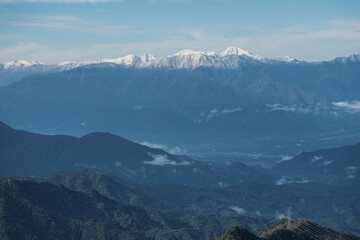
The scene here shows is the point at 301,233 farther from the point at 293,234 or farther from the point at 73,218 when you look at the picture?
the point at 73,218

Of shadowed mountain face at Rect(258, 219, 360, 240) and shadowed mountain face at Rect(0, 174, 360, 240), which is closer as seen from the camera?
shadowed mountain face at Rect(258, 219, 360, 240)

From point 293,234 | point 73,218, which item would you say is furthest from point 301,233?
point 73,218

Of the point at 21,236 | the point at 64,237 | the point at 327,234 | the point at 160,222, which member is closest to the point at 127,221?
the point at 160,222

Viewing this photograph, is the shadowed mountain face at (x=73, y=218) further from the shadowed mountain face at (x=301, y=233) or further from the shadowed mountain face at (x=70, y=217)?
the shadowed mountain face at (x=301, y=233)

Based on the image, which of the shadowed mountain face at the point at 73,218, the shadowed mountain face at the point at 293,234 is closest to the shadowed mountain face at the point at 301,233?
the shadowed mountain face at the point at 293,234

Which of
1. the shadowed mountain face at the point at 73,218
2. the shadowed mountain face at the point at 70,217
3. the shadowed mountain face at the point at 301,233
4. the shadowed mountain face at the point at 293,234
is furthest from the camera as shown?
the shadowed mountain face at the point at 73,218

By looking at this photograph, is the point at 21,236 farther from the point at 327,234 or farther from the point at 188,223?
the point at 327,234

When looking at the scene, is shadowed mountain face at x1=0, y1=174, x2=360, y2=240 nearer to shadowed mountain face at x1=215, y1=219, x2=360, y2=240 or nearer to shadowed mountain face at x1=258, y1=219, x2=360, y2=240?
shadowed mountain face at x1=258, y1=219, x2=360, y2=240

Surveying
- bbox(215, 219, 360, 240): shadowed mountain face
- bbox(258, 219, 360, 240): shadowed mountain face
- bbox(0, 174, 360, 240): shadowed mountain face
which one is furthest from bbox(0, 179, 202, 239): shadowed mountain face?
bbox(215, 219, 360, 240): shadowed mountain face

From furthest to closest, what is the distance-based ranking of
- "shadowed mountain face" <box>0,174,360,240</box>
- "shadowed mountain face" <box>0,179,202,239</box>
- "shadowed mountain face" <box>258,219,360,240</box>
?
"shadowed mountain face" <box>0,174,360,240</box> → "shadowed mountain face" <box>0,179,202,239</box> → "shadowed mountain face" <box>258,219,360,240</box>

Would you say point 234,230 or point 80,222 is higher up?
point 234,230

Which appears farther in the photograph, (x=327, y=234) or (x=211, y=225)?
(x=211, y=225)
